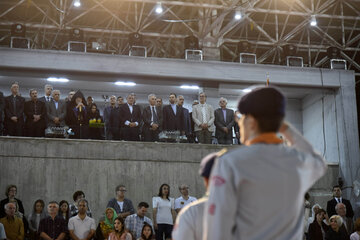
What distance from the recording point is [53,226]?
32.5ft

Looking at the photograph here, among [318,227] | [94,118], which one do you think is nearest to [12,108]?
[94,118]

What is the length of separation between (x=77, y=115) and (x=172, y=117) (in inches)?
91.4

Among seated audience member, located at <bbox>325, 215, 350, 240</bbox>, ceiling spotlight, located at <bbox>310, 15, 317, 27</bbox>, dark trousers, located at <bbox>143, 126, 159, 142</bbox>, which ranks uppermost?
ceiling spotlight, located at <bbox>310, 15, 317, 27</bbox>

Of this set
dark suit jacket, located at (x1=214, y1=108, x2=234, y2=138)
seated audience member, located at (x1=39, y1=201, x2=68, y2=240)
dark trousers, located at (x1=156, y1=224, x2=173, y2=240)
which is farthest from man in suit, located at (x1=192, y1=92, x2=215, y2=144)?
seated audience member, located at (x1=39, y1=201, x2=68, y2=240)

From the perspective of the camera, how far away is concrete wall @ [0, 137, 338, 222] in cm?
1345

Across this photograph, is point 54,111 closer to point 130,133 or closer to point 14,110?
point 14,110

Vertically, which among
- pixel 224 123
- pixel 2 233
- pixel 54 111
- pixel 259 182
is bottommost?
pixel 2 233

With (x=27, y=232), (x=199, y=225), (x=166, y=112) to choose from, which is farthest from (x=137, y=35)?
(x=199, y=225)

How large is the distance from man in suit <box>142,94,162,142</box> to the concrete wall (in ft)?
1.03

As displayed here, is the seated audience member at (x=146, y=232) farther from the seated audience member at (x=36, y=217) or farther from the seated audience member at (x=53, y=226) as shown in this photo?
the seated audience member at (x=36, y=217)

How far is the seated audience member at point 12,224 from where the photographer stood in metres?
10.1

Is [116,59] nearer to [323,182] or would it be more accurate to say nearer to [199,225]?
[323,182]

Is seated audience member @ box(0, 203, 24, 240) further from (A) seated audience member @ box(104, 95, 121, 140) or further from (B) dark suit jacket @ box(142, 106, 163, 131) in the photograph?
(B) dark suit jacket @ box(142, 106, 163, 131)

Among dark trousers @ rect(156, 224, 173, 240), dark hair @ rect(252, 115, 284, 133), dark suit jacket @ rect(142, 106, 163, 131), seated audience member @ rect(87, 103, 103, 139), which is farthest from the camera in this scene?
dark suit jacket @ rect(142, 106, 163, 131)
